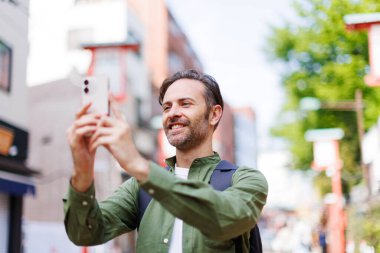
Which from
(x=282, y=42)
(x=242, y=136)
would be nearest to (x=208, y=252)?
(x=282, y=42)

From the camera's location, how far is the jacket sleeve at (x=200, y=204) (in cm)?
166

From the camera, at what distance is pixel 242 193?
1.88 meters

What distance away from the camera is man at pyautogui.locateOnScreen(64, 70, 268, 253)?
5.40 feet

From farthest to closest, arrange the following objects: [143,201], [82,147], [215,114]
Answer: [215,114]
[143,201]
[82,147]

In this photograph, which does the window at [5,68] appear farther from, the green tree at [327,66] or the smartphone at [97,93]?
the green tree at [327,66]

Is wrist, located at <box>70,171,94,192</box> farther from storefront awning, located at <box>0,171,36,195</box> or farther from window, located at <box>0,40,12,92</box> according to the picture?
storefront awning, located at <box>0,171,36,195</box>

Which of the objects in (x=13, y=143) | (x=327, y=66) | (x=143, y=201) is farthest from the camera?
(x=327, y=66)

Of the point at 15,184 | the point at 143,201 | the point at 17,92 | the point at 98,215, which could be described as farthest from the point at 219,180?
the point at 15,184

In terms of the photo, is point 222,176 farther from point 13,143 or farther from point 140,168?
point 13,143

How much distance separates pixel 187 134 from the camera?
2.19 m

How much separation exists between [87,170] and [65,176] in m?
17.5

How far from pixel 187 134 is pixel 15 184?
27.9ft

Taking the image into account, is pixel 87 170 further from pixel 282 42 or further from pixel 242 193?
pixel 282 42

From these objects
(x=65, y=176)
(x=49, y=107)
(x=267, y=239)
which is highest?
(x=49, y=107)
